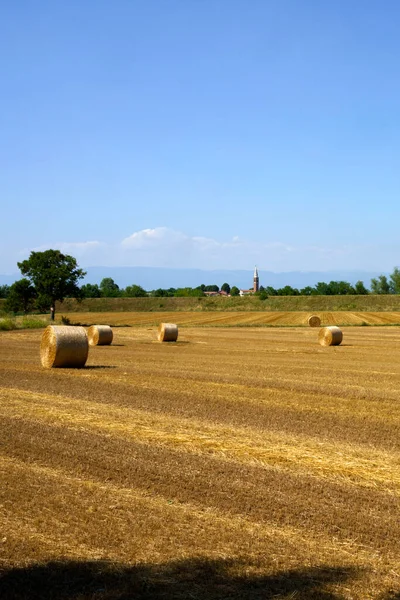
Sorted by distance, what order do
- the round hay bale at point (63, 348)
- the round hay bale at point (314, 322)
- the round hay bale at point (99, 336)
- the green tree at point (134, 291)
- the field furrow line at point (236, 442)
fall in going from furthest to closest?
1. the green tree at point (134, 291)
2. the round hay bale at point (314, 322)
3. the round hay bale at point (99, 336)
4. the round hay bale at point (63, 348)
5. the field furrow line at point (236, 442)

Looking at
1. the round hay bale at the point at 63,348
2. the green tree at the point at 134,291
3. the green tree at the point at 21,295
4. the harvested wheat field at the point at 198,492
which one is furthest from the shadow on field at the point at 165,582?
the green tree at the point at 134,291

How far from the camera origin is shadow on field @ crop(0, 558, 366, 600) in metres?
6.13

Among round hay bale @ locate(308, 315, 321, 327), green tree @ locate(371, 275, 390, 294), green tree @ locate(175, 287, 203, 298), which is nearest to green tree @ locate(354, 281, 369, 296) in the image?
green tree @ locate(371, 275, 390, 294)

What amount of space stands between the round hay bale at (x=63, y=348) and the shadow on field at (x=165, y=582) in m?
→ 16.0

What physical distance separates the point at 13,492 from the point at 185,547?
2.60 m

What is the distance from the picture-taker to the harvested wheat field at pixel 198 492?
21.3 feet

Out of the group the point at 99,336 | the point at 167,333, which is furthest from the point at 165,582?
the point at 167,333

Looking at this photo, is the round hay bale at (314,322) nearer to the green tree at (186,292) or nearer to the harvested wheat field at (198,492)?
the harvested wheat field at (198,492)

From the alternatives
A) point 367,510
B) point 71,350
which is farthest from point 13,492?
point 71,350

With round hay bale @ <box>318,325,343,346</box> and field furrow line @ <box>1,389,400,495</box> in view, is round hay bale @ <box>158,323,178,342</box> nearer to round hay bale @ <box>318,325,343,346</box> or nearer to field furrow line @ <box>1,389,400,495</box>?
round hay bale @ <box>318,325,343,346</box>

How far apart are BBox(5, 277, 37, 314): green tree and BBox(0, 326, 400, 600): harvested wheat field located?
51.4 metres

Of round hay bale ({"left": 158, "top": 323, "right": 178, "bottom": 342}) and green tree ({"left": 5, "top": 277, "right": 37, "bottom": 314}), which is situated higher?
green tree ({"left": 5, "top": 277, "right": 37, "bottom": 314})

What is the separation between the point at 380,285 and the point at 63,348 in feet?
522

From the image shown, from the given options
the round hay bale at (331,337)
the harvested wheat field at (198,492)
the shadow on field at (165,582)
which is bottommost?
the shadow on field at (165,582)
